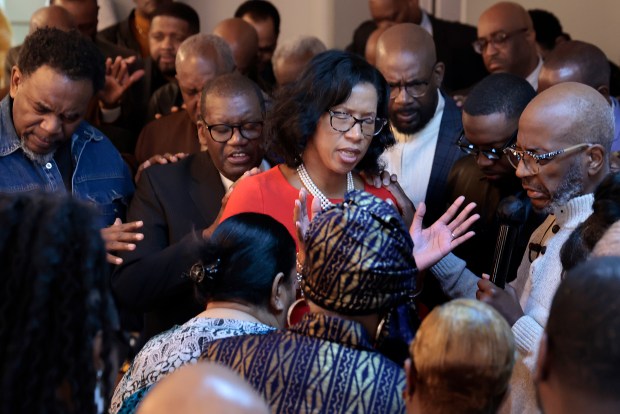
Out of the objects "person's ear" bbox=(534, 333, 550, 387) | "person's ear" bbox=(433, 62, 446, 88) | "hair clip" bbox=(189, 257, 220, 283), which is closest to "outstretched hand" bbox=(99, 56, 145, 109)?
"person's ear" bbox=(433, 62, 446, 88)

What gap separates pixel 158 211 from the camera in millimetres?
3850

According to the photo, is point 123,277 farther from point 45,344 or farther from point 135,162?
point 45,344

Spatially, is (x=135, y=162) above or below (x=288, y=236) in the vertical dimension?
below

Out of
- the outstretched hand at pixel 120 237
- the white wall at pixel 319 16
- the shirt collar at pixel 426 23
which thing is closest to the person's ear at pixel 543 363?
the outstretched hand at pixel 120 237

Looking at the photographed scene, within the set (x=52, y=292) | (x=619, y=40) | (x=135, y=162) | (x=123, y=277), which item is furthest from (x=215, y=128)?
(x=619, y=40)

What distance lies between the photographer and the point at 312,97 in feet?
11.1

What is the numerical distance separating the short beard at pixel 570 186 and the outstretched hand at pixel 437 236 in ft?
0.84

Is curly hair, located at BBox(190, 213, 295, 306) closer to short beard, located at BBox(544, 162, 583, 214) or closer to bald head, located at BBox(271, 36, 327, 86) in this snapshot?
short beard, located at BBox(544, 162, 583, 214)

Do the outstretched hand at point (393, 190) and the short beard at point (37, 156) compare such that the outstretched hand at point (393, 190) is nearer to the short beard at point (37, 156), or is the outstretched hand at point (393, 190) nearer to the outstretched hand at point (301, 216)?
the outstretched hand at point (301, 216)

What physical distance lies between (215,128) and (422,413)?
7.44 ft

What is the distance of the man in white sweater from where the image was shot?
2932 millimetres

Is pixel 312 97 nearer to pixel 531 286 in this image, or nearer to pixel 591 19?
pixel 531 286

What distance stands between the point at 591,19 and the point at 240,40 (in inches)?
107

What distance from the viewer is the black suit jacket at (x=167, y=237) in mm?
3576
